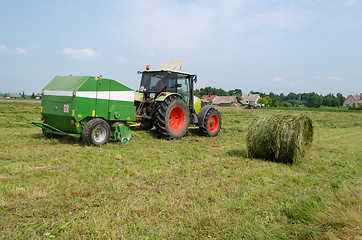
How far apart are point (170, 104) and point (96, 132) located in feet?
8.24

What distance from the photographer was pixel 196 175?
16.0 ft

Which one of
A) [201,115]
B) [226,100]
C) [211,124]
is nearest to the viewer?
[201,115]

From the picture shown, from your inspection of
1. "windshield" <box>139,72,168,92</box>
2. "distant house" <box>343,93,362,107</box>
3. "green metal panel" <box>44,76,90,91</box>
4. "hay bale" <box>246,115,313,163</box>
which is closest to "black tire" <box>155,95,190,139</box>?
"windshield" <box>139,72,168,92</box>

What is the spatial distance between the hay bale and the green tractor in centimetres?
307

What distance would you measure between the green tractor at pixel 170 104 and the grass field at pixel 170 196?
2.44 meters

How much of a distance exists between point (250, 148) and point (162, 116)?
311cm

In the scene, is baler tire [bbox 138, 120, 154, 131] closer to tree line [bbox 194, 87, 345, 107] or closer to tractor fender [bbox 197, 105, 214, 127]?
tractor fender [bbox 197, 105, 214, 127]

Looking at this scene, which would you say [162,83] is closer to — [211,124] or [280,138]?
→ [211,124]

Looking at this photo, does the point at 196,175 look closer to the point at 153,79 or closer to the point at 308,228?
the point at 308,228

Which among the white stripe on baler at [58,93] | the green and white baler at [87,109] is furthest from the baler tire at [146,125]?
the white stripe on baler at [58,93]

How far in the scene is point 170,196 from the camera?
147 inches

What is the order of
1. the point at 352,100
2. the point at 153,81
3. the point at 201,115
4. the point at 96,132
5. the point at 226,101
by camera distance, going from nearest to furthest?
the point at 96,132 < the point at 153,81 < the point at 201,115 < the point at 226,101 < the point at 352,100

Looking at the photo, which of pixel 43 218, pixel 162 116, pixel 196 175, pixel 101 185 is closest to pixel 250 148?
pixel 196 175

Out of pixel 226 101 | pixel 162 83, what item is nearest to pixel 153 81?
pixel 162 83
